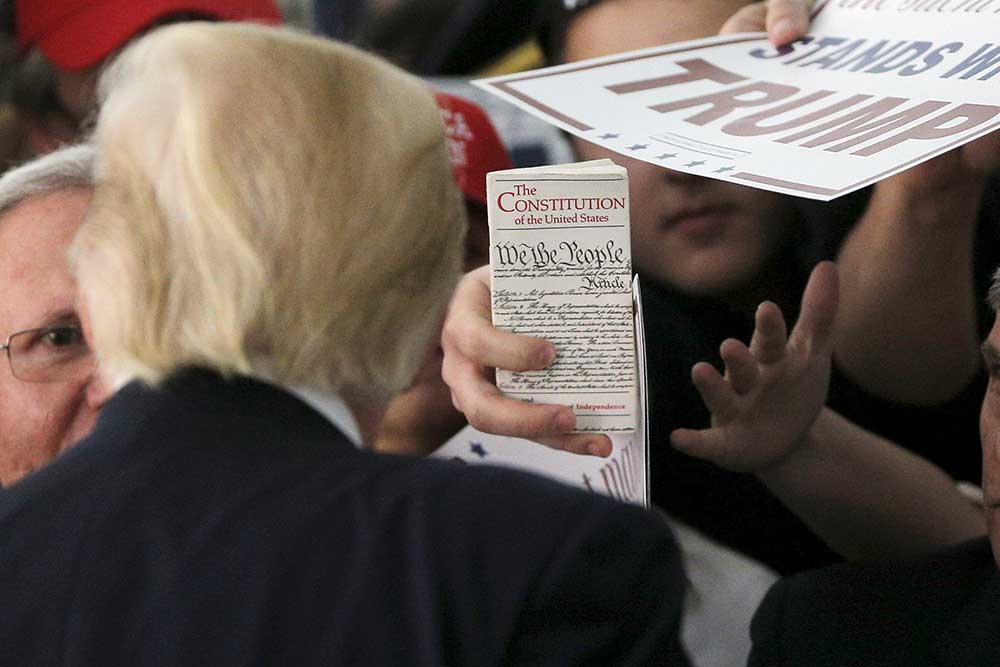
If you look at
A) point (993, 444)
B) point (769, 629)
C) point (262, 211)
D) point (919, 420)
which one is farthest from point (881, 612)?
point (262, 211)

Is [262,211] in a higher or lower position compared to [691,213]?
higher

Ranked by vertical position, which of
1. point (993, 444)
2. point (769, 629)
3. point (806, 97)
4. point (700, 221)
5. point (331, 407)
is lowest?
point (769, 629)

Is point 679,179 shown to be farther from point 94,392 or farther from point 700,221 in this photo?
point 94,392

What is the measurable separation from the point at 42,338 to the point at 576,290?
0.79 m

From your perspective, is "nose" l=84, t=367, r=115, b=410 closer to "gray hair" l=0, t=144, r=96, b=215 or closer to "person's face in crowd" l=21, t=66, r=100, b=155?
"gray hair" l=0, t=144, r=96, b=215

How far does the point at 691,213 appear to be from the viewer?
1.67 m

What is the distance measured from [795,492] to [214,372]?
860mm

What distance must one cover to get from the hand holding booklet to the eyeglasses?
26.6 inches

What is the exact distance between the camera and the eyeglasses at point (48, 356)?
1.50 m

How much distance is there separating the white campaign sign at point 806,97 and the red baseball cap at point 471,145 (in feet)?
1.99

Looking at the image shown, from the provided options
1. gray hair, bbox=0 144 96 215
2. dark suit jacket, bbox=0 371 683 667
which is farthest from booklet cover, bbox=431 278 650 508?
gray hair, bbox=0 144 96 215

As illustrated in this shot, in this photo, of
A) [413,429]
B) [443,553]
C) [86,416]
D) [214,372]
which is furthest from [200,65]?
[413,429]

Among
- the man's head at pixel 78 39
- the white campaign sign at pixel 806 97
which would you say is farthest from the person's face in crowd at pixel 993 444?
the man's head at pixel 78 39

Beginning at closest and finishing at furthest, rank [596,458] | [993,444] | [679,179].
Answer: [596,458]
[993,444]
[679,179]
